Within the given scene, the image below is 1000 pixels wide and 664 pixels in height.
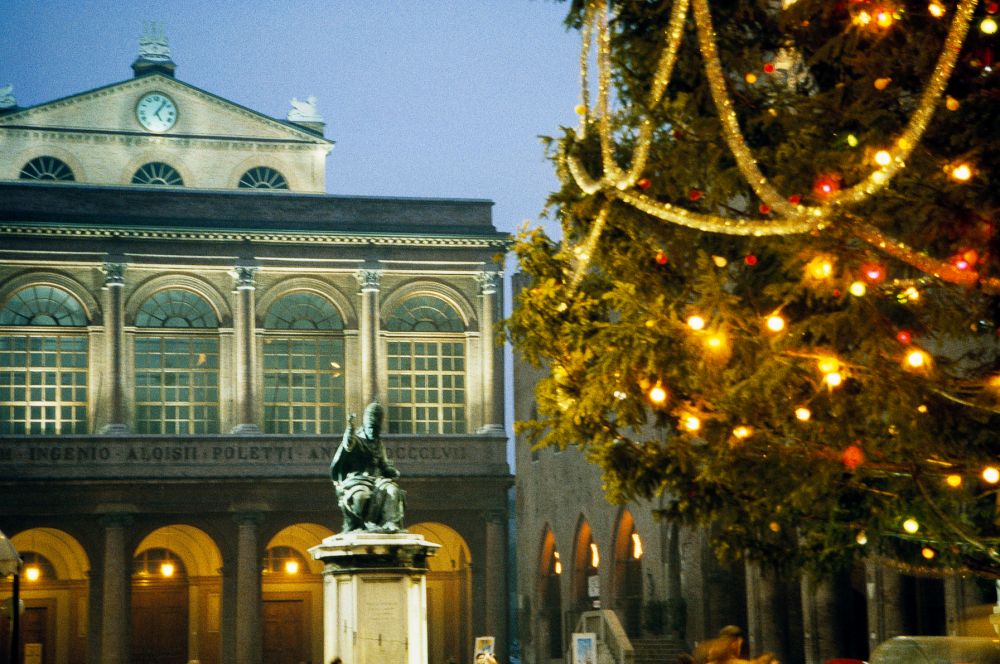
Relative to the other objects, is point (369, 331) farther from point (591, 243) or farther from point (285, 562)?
point (591, 243)

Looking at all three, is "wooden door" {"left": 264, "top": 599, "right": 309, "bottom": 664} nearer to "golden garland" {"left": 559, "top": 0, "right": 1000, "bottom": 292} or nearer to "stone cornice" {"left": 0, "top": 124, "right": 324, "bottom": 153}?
"stone cornice" {"left": 0, "top": 124, "right": 324, "bottom": 153}

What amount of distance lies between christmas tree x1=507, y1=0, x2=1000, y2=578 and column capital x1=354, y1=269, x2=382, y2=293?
33847 millimetres

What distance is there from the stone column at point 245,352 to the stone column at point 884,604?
21883mm

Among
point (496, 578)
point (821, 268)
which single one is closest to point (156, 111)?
point (496, 578)

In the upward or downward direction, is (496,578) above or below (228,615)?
above

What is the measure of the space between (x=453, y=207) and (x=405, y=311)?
3321 millimetres

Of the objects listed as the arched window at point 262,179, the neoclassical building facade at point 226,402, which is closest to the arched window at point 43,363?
the neoclassical building facade at point 226,402

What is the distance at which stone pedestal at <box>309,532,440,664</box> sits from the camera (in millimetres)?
21281

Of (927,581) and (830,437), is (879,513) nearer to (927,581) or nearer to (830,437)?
(830,437)

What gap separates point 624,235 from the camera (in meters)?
11.2

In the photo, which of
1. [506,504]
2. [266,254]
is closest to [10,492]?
[266,254]

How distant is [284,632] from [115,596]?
5.44 meters

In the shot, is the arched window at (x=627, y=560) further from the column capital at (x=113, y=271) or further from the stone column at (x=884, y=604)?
the column capital at (x=113, y=271)

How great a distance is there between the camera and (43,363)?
43.6 m
